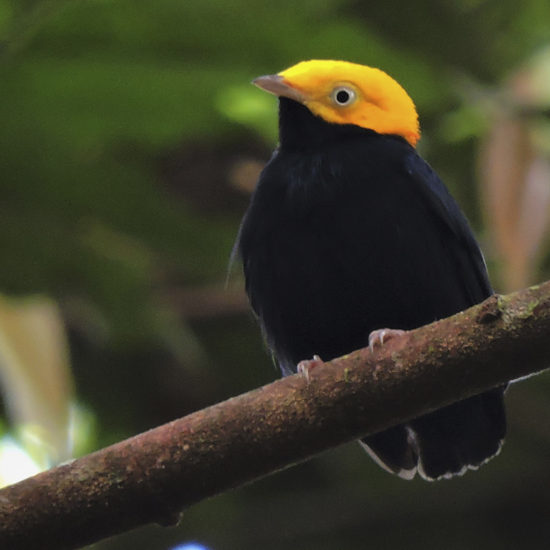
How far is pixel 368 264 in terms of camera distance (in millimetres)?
3242

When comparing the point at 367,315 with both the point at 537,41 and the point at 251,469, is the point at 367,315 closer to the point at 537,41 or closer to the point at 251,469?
the point at 251,469

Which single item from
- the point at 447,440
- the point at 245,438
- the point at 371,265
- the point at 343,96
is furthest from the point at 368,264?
the point at 245,438

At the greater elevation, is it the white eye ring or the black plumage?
the white eye ring

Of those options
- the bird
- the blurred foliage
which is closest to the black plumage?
the bird

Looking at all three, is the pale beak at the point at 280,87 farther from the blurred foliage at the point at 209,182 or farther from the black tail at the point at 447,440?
the black tail at the point at 447,440

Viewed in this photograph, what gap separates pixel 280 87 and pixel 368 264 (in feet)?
2.38

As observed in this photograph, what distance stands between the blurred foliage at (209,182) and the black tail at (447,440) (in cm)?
74

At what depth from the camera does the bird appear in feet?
10.7

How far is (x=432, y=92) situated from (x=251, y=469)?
2.50 metres

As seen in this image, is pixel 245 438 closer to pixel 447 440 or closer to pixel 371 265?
pixel 371 265

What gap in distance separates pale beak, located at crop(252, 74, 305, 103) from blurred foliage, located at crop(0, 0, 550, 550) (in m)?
0.67

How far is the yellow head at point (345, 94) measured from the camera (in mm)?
3654

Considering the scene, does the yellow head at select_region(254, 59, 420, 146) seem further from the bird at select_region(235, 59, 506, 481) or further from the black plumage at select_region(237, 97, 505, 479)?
the black plumage at select_region(237, 97, 505, 479)

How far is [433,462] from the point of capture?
339cm
